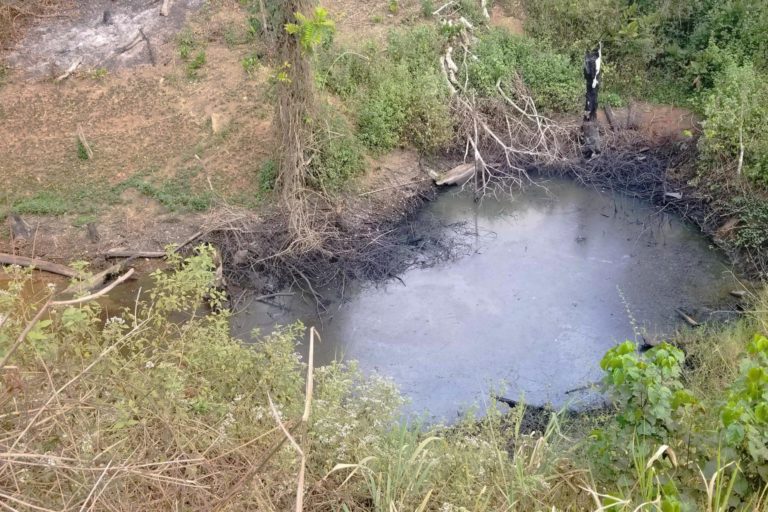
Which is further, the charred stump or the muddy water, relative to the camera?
the charred stump

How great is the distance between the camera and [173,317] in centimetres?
761

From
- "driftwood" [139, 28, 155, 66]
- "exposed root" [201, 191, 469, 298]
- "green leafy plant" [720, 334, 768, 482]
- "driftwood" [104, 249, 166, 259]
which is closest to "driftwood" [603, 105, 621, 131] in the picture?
"exposed root" [201, 191, 469, 298]

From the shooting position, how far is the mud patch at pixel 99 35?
1075cm

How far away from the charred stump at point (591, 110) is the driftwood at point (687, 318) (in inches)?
125

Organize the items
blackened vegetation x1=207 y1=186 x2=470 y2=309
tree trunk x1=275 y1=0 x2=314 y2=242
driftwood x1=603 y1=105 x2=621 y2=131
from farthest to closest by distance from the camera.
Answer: driftwood x1=603 y1=105 x2=621 y2=131 → blackened vegetation x1=207 y1=186 x2=470 y2=309 → tree trunk x1=275 y1=0 x2=314 y2=242

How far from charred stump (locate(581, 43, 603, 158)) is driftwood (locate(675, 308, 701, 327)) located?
3.18 metres

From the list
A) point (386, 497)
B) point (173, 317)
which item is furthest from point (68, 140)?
point (386, 497)

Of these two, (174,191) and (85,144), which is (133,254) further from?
(85,144)

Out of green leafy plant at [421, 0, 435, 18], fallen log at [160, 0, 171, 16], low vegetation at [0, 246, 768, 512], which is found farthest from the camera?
fallen log at [160, 0, 171, 16]

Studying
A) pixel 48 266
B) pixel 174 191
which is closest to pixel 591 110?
pixel 174 191

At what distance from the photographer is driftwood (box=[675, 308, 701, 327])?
7.32m

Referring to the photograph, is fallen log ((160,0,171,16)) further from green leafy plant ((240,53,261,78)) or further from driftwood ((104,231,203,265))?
driftwood ((104,231,203,265))

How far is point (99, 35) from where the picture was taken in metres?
11.1

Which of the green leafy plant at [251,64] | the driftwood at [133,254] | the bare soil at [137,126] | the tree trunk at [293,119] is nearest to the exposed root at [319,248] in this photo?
the tree trunk at [293,119]
